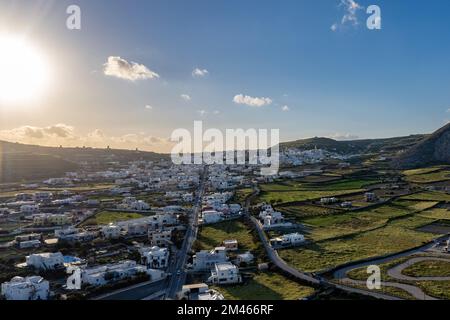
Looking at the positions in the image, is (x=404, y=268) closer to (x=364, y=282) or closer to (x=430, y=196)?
(x=364, y=282)

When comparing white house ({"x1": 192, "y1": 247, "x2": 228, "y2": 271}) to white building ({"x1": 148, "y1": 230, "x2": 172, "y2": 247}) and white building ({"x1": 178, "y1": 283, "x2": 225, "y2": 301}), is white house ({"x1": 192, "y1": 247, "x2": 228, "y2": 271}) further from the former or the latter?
white building ({"x1": 148, "y1": 230, "x2": 172, "y2": 247})

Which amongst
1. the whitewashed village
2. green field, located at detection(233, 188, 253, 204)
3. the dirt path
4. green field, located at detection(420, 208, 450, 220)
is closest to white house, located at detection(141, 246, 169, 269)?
the whitewashed village

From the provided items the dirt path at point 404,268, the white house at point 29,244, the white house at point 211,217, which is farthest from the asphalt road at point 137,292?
the white house at point 211,217

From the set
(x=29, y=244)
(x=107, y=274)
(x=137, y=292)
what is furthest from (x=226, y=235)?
(x=29, y=244)

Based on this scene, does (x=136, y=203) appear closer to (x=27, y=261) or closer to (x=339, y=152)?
(x=27, y=261)

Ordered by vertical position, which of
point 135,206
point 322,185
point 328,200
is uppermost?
point 322,185

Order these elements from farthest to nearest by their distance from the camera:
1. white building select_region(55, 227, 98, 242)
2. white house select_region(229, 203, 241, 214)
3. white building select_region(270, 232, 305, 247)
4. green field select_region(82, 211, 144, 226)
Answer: white house select_region(229, 203, 241, 214) < green field select_region(82, 211, 144, 226) < white building select_region(55, 227, 98, 242) < white building select_region(270, 232, 305, 247)
